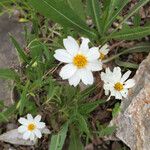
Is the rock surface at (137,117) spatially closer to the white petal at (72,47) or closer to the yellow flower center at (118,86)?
the yellow flower center at (118,86)

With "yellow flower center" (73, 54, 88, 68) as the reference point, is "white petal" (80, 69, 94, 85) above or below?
below

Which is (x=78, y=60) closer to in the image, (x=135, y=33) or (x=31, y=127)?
(x=135, y=33)

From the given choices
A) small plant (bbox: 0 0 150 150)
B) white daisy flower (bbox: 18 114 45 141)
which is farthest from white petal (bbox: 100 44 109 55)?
white daisy flower (bbox: 18 114 45 141)

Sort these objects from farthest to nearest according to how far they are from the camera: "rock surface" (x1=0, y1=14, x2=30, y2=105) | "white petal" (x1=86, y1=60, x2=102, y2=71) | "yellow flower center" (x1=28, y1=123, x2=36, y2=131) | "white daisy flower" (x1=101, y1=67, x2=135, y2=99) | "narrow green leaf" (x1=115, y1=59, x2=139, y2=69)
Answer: "rock surface" (x1=0, y1=14, x2=30, y2=105), "narrow green leaf" (x1=115, y1=59, x2=139, y2=69), "yellow flower center" (x1=28, y1=123, x2=36, y2=131), "white daisy flower" (x1=101, y1=67, x2=135, y2=99), "white petal" (x1=86, y1=60, x2=102, y2=71)

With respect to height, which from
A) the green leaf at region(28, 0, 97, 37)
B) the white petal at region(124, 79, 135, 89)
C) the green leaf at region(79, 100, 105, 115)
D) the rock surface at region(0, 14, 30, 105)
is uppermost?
the rock surface at region(0, 14, 30, 105)

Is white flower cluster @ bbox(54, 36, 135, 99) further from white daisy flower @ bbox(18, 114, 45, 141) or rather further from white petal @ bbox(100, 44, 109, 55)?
white daisy flower @ bbox(18, 114, 45, 141)

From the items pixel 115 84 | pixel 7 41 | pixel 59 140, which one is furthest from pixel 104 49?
pixel 7 41

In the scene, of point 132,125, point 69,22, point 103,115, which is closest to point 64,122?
point 103,115
